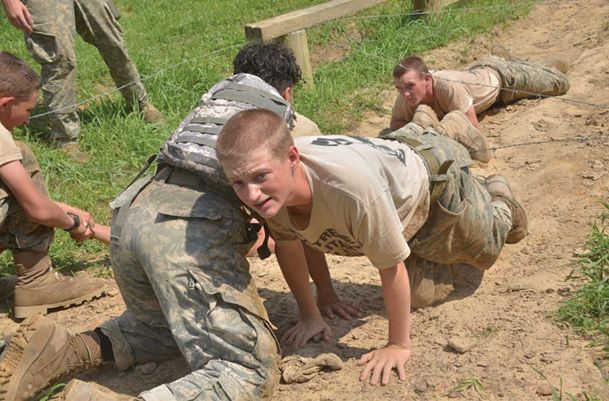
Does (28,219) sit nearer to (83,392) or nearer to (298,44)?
(83,392)

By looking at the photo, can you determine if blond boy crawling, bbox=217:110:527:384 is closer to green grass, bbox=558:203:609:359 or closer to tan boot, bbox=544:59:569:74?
green grass, bbox=558:203:609:359

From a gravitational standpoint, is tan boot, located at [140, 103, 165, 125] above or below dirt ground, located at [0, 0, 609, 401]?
above

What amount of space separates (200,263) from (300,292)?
0.61 m

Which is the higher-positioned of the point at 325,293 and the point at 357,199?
the point at 357,199

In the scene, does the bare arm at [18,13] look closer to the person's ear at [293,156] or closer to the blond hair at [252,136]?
the blond hair at [252,136]

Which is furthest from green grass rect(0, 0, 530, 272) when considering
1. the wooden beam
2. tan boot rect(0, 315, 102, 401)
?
tan boot rect(0, 315, 102, 401)

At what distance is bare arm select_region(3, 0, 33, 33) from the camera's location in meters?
5.35

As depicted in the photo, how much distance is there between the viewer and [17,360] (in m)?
3.12

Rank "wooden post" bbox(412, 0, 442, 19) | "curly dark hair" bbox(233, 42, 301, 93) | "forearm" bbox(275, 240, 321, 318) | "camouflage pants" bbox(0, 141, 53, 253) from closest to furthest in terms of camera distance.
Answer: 1. "forearm" bbox(275, 240, 321, 318)
2. "curly dark hair" bbox(233, 42, 301, 93)
3. "camouflage pants" bbox(0, 141, 53, 253)
4. "wooden post" bbox(412, 0, 442, 19)

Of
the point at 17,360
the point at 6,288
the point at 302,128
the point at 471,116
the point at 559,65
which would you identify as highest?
the point at 302,128

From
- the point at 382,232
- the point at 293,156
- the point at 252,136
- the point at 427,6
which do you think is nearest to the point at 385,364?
the point at 382,232

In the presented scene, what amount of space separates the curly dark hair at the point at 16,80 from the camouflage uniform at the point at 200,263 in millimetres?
1076

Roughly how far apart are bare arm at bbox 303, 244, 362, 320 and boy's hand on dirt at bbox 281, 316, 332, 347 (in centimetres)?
20

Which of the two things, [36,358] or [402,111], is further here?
[402,111]
